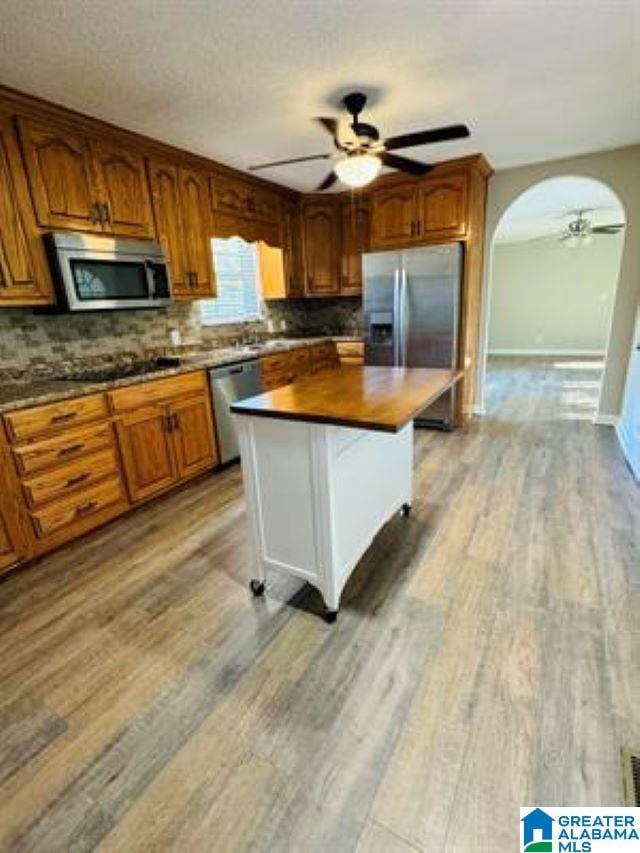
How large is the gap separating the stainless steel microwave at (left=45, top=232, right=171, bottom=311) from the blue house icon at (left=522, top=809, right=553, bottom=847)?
10.0 ft

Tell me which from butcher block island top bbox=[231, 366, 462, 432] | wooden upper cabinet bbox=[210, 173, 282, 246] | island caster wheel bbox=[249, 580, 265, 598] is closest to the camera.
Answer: butcher block island top bbox=[231, 366, 462, 432]

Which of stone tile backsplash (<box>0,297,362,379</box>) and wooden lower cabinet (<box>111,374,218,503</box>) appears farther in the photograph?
wooden lower cabinet (<box>111,374,218,503</box>)

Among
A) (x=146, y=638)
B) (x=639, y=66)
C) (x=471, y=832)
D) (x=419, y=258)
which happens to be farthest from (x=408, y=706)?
(x=419, y=258)

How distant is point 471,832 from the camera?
1.08m

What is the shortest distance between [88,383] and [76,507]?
746mm

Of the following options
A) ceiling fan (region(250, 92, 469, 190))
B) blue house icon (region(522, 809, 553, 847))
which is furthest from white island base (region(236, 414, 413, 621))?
ceiling fan (region(250, 92, 469, 190))

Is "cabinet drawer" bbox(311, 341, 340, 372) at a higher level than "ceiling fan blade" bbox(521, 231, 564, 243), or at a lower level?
lower

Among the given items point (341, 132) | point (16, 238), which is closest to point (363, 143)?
point (341, 132)

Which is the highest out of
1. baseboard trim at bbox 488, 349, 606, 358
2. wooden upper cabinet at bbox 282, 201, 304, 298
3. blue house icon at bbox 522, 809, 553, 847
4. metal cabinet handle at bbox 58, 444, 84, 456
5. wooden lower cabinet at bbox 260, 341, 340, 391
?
wooden upper cabinet at bbox 282, 201, 304, 298

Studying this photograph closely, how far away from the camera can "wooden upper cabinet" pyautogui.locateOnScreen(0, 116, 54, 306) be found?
7.41ft

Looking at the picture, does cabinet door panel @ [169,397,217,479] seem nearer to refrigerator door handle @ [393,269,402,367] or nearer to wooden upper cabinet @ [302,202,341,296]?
refrigerator door handle @ [393,269,402,367]

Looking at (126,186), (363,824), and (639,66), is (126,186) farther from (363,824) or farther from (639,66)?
(363,824)

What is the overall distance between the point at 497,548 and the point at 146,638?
5.88 ft

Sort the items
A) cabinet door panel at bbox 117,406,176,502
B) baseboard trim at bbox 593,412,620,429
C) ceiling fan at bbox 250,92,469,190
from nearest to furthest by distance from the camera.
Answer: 1. ceiling fan at bbox 250,92,469,190
2. cabinet door panel at bbox 117,406,176,502
3. baseboard trim at bbox 593,412,620,429
